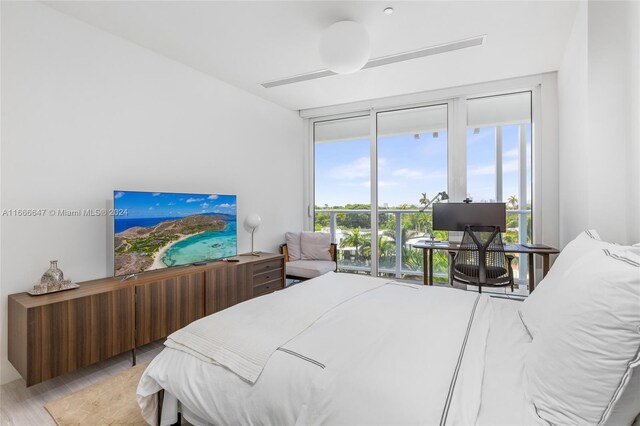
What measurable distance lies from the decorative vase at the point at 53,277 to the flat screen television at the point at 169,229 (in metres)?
0.35

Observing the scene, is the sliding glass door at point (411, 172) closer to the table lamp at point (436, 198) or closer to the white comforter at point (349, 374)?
the table lamp at point (436, 198)

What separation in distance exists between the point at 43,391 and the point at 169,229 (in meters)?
1.40

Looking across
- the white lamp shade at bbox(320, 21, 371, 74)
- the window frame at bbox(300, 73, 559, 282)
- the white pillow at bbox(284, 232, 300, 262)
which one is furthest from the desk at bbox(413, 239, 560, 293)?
the white lamp shade at bbox(320, 21, 371, 74)

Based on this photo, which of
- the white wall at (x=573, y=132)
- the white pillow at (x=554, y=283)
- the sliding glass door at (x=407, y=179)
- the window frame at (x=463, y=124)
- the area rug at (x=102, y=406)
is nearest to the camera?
the white pillow at (x=554, y=283)

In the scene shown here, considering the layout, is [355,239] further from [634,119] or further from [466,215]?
[634,119]

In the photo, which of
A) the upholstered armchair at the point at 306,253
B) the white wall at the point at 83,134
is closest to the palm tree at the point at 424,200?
the upholstered armchair at the point at 306,253

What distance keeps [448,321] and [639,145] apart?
4.86ft

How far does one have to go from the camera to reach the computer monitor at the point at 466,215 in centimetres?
367

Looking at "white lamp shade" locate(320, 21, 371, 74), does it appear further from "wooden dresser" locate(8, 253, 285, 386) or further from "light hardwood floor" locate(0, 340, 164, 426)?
"light hardwood floor" locate(0, 340, 164, 426)

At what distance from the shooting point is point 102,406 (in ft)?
6.11

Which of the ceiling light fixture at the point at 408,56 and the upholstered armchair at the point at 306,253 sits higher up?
the ceiling light fixture at the point at 408,56

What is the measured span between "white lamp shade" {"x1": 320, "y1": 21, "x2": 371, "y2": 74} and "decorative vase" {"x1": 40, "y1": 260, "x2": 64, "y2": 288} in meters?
2.52

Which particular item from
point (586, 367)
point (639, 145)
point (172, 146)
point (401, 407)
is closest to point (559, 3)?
point (639, 145)

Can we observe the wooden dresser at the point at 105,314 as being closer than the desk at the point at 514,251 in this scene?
Yes
